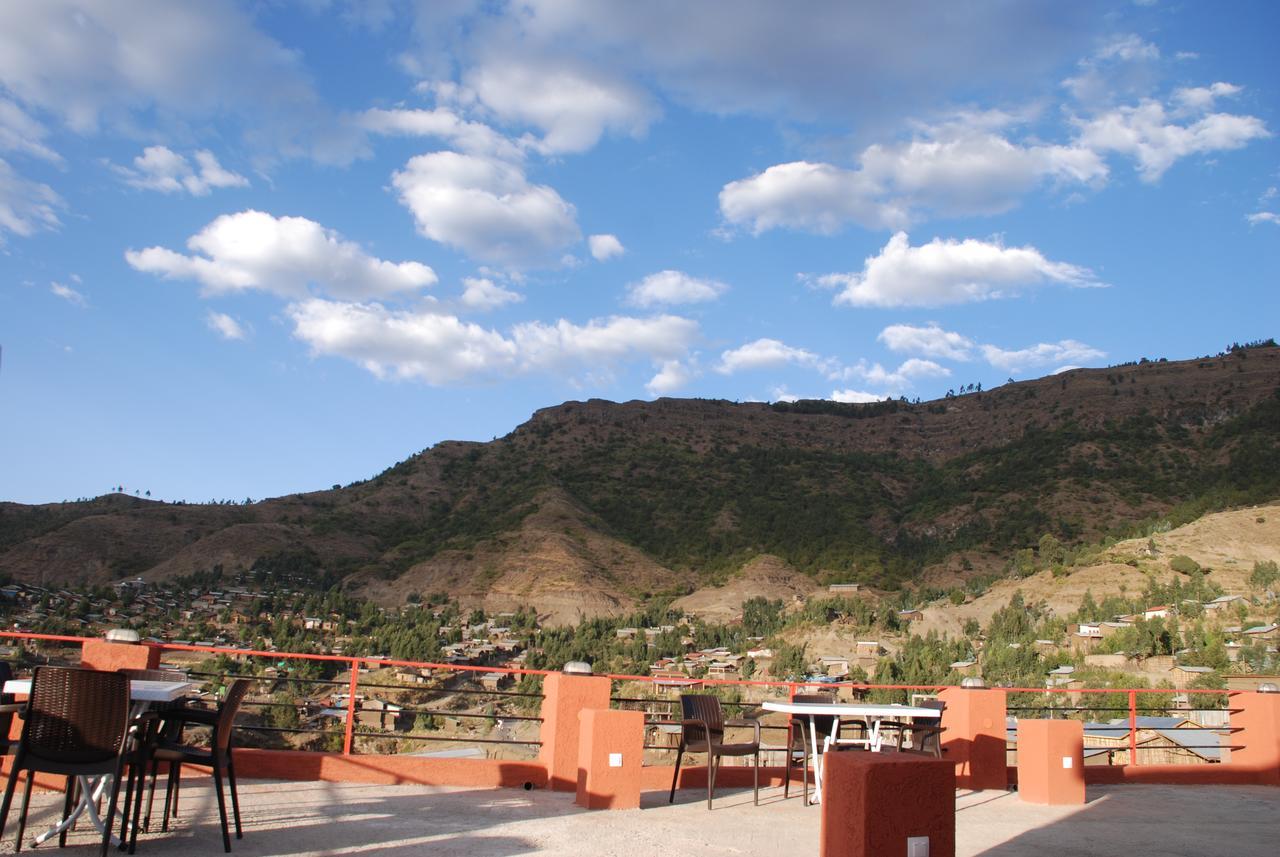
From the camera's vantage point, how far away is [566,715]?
23.4ft

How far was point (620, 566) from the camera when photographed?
187ft

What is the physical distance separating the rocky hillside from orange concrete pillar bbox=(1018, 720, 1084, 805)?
42721mm

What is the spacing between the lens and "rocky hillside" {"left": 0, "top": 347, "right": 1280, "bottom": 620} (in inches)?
2152

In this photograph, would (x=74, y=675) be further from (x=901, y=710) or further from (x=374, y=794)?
(x=901, y=710)

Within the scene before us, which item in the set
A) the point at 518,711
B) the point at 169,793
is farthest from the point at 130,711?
the point at 518,711

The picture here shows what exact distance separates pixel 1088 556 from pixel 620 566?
83.9ft

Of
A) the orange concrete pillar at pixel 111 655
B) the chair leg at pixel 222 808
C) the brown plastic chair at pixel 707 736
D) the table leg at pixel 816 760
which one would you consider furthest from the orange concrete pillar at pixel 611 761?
the orange concrete pillar at pixel 111 655

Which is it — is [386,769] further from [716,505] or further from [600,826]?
[716,505]

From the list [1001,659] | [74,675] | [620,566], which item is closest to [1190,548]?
[1001,659]

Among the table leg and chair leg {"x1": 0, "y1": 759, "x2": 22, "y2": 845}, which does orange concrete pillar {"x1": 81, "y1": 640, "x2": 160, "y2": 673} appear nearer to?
chair leg {"x1": 0, "y1": 759, "x2": 22, "y2": 845}

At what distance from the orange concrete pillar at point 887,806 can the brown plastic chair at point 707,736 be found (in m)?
3.49

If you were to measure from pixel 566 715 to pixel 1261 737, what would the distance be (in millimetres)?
6956

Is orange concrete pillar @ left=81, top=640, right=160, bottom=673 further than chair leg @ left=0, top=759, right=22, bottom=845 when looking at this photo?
Yes

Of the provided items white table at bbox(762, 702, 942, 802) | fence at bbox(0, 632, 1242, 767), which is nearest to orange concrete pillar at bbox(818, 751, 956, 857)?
white table at bbox(762, 702, 942, 802)
